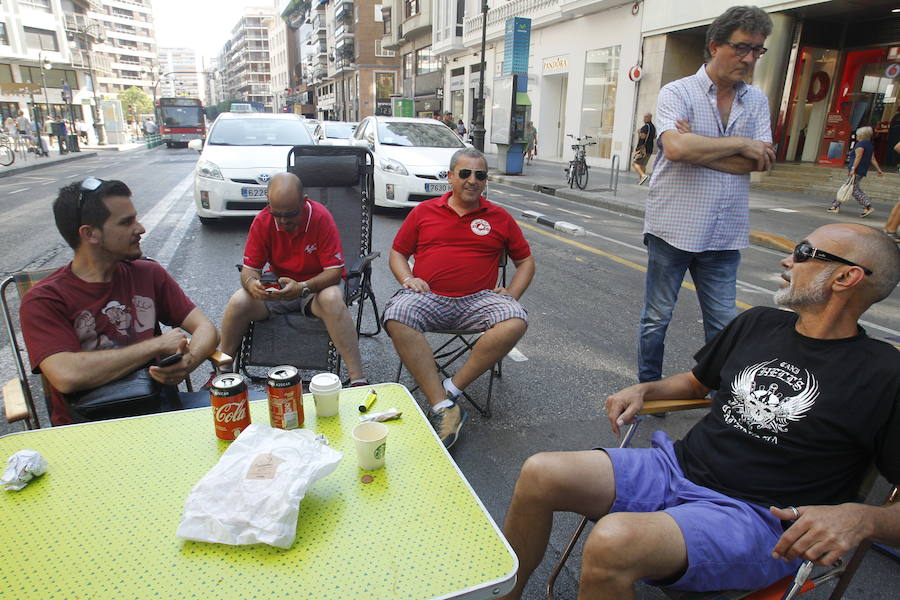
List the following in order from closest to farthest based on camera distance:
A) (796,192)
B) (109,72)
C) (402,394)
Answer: (402,394) → (796,192) → (109,72)

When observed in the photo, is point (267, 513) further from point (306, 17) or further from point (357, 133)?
point (306, 17)

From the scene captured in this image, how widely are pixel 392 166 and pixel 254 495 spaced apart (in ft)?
26.8

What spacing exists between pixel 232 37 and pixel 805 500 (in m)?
176

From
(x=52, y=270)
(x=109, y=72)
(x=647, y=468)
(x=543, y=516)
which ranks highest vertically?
(x=109, y=72)

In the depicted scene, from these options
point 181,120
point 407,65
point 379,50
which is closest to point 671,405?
point 181,120

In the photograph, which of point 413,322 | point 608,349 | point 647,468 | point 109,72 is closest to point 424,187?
point 608,349

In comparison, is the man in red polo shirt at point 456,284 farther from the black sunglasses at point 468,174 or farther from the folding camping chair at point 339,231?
the folding camping chair at point 339,231

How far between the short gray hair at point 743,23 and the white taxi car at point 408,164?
235 inches

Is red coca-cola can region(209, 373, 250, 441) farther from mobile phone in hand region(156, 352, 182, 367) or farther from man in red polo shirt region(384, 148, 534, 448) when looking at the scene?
man in red polo shirt region(384, 148, 534, 448)

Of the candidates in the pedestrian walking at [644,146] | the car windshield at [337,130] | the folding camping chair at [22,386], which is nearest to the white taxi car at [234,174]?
the folding camping chair at [22,386]

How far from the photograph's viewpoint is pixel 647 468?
5.91ft

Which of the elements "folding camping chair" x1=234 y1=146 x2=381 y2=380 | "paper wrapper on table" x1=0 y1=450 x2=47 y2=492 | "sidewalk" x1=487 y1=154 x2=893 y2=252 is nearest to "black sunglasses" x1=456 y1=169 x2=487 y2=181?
"folding camping chair" x1=234 y1=146 x2=381 y2=380

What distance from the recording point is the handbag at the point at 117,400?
203 cm

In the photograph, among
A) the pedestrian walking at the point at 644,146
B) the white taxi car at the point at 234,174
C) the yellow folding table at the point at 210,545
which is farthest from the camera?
the pedestrian walking at the point at 644,146
